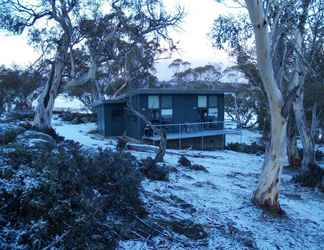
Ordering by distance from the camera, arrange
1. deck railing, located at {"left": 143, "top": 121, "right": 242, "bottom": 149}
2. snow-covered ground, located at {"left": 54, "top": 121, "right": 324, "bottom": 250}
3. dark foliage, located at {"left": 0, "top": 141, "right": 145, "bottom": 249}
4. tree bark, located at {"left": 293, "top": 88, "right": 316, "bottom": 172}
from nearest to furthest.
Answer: dark foliage, located at {"left": 0, "top": 141, "right": 145, "bottom": 249}, snow-covered ground, located at {"left": 54, "top": 121, "right": 324, "bottom": 250}, tree bark, located at {"left": 293, "top": 88, "right": 316, "bottom": 172}, deck railing, located at {"left": 143, "top": 121, "right": 242, "bottom": 149}

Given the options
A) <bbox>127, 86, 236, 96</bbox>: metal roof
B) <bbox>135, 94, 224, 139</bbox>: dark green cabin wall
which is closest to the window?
<bbox>135, 94, 224, 139</bbox>: dark green cabin wall

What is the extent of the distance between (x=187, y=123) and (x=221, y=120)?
3113mm

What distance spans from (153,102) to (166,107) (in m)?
0.94

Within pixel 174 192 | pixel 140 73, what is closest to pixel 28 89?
pixel 140 73

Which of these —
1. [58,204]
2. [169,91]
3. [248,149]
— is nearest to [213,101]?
[169,91]

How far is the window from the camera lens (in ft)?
68.5

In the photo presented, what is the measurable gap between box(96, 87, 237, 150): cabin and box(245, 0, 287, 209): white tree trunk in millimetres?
12304

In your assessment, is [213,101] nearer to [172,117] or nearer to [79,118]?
[172,117]

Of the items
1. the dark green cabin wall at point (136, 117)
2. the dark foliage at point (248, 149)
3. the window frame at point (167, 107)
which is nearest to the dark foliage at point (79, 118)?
the dark green cabin wall at point (136, 117)

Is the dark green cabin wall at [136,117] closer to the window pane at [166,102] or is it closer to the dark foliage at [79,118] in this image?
the window pane at [166,102]

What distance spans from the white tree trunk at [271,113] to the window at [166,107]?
14.3 m

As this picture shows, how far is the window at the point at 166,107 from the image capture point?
68.5ft

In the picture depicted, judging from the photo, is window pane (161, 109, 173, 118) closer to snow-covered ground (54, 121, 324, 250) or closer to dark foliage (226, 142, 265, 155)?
dark foliage (226, 142, 265, 155)

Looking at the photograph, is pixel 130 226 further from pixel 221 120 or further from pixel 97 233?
pixel 221 120
